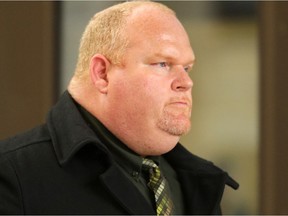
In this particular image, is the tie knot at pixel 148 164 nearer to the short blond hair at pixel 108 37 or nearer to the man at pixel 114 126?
the man at pixel 114 126

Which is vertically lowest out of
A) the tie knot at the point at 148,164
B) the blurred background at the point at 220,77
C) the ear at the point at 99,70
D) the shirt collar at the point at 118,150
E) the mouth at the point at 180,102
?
the blurred background at the point at 220,77

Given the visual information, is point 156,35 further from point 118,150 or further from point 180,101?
point 118,150

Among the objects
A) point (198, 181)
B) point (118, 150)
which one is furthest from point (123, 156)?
point (198, 181)

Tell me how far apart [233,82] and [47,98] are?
0.79 meters

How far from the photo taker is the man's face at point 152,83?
1.28 m

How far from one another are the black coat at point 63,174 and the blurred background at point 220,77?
3.57ft

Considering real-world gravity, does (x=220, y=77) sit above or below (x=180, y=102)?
below

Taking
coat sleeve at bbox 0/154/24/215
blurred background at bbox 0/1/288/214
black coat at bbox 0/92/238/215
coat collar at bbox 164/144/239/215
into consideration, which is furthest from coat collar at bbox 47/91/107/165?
blurred background at bbox 0/1/288/214

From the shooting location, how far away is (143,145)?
4.30 feet

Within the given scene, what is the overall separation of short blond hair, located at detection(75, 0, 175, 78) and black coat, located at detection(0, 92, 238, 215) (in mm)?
112

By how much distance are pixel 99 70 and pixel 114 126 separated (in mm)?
128

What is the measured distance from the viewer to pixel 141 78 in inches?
50.4

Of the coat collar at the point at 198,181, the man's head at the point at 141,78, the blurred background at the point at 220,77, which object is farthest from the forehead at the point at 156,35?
the blurred background at the point at 220,77

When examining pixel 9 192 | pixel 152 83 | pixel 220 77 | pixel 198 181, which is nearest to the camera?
pixel 9 192
